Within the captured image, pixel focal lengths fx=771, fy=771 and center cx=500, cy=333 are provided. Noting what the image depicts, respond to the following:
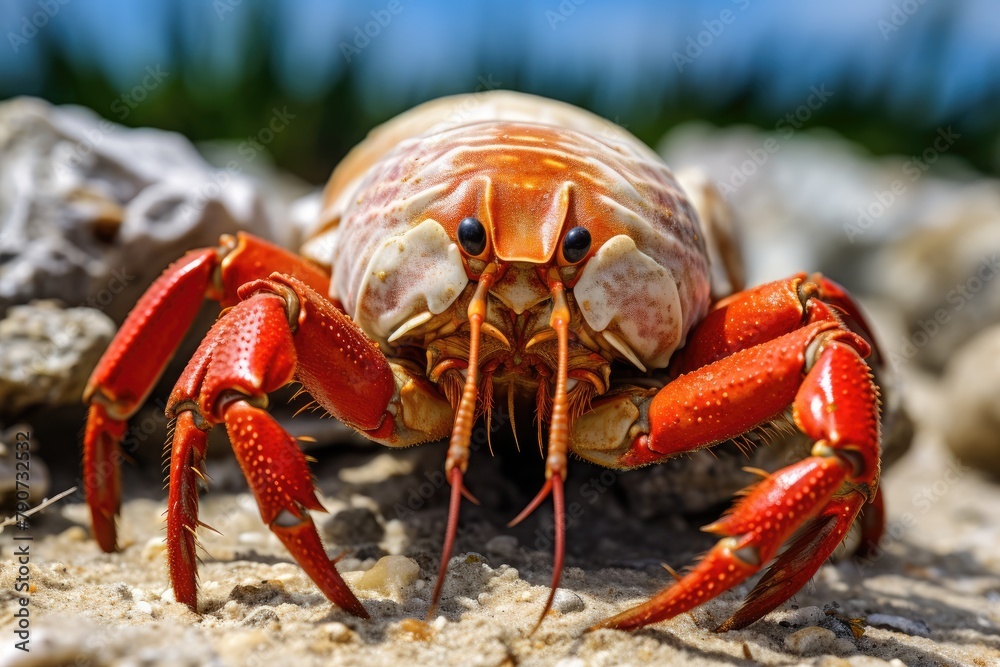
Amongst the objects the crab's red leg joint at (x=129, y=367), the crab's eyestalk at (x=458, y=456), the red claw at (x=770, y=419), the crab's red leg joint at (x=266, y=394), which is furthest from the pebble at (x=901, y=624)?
the crab's red leg joint at (x=129, y=367)

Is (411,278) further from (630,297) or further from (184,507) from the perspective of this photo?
(184,507)

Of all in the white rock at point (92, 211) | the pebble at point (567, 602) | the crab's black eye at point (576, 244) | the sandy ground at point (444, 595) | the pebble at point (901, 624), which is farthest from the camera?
the white rock at point (92, 211)

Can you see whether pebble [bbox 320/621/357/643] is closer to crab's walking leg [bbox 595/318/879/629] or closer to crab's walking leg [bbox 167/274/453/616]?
crab's walking leg [bbox 167/274/453/616]

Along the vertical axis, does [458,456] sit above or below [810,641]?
above

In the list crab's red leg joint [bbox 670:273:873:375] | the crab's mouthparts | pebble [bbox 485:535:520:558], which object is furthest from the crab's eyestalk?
crab's red leg joint [bbox 670:273:873:375]

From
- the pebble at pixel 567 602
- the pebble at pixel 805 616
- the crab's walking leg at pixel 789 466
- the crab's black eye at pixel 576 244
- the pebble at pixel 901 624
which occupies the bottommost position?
the pebble at pixel 901 624

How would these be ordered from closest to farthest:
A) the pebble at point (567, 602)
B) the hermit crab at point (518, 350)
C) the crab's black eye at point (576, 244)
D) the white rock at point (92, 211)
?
the hermit crab at point (518, 350) → the pebble at point (567, 602) → the crab's black eye at point (576, 244) → the white rock at point (92, 211)

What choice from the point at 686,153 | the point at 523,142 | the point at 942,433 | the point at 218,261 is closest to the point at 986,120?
the point at 686,153

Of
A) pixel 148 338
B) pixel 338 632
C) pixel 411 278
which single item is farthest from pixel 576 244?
pixel 148 338

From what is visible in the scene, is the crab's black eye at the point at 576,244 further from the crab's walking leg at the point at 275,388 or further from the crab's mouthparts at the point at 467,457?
the crab's walking leg at the point at 275,388
